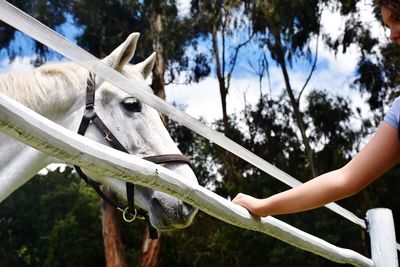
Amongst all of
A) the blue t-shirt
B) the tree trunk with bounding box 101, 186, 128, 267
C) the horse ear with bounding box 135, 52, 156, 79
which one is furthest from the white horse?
the tree trunk with bounding box 101, 186, 128, 267

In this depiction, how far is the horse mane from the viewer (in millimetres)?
1912

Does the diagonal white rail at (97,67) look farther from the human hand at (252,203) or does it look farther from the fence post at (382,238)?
the fence post at (382,238)

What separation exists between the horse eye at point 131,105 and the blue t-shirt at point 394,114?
48.1 inches

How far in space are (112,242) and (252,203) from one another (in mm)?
9372

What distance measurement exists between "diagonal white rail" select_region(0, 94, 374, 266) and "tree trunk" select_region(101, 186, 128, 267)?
9.05 metres

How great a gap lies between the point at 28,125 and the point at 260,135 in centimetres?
1499

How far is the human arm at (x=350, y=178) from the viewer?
3.18 ft

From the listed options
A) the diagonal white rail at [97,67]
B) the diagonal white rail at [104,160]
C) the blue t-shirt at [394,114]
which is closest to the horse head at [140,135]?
the diagonal white rail at [97,67]

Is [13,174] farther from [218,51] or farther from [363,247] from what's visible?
[218,51]

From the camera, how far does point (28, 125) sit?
0.82 metres

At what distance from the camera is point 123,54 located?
213cm

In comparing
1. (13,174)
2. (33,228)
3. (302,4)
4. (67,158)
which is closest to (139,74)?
(13,174)

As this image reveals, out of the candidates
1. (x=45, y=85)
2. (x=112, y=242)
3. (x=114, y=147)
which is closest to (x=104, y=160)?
(x=114, y=147)

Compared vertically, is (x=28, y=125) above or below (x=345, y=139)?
below
